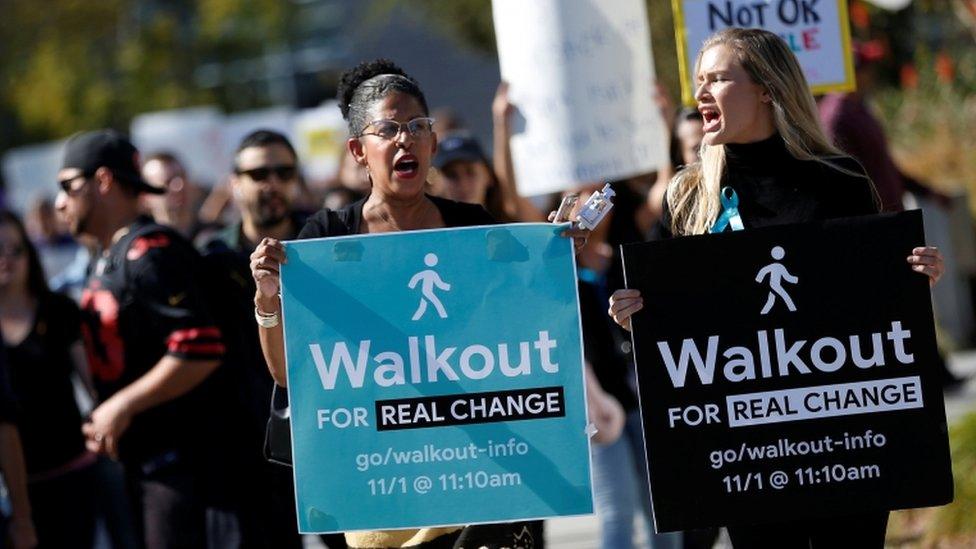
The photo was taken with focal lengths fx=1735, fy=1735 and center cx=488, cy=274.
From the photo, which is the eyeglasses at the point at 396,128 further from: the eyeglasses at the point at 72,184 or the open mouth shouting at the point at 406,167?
the eyeglasses at the point at 72,184

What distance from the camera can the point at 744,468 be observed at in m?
4.35

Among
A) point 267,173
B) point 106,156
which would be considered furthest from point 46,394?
point 267,173

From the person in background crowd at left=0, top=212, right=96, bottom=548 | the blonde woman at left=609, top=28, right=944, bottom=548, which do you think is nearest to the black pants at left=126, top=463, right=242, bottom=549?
the person in background crowd at left=0, top=212, right=96, bottom=548

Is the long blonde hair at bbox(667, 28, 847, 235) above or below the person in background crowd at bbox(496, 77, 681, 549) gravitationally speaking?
above

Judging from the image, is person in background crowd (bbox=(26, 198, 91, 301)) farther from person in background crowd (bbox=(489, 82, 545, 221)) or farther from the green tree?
the green tree

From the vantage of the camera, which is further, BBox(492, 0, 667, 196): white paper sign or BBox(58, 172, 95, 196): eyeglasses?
BBox(492, 0, 667, 196): white paper sign

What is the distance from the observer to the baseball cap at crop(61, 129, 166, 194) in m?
6.25

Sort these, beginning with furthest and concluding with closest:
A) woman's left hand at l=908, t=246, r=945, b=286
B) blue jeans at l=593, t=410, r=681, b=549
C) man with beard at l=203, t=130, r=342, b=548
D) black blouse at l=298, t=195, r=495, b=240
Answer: blue jeans at l=593, t=410, r=681, b=549
man with beard at l=203, t=130, r=342, b=548
black blouse at l=298, t=195, r=495, b=240
woman's left hand at l=908, t=246, r=945, b=286

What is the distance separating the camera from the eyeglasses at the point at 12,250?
7027 millimetres

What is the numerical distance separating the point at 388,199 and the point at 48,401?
2.57 metres

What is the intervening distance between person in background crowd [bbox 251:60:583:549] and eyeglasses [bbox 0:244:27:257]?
8.91 ft

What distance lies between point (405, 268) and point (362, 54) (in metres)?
38.9

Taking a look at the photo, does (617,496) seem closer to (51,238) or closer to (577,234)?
(577,234)

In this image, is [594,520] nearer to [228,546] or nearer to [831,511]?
[228,546]
